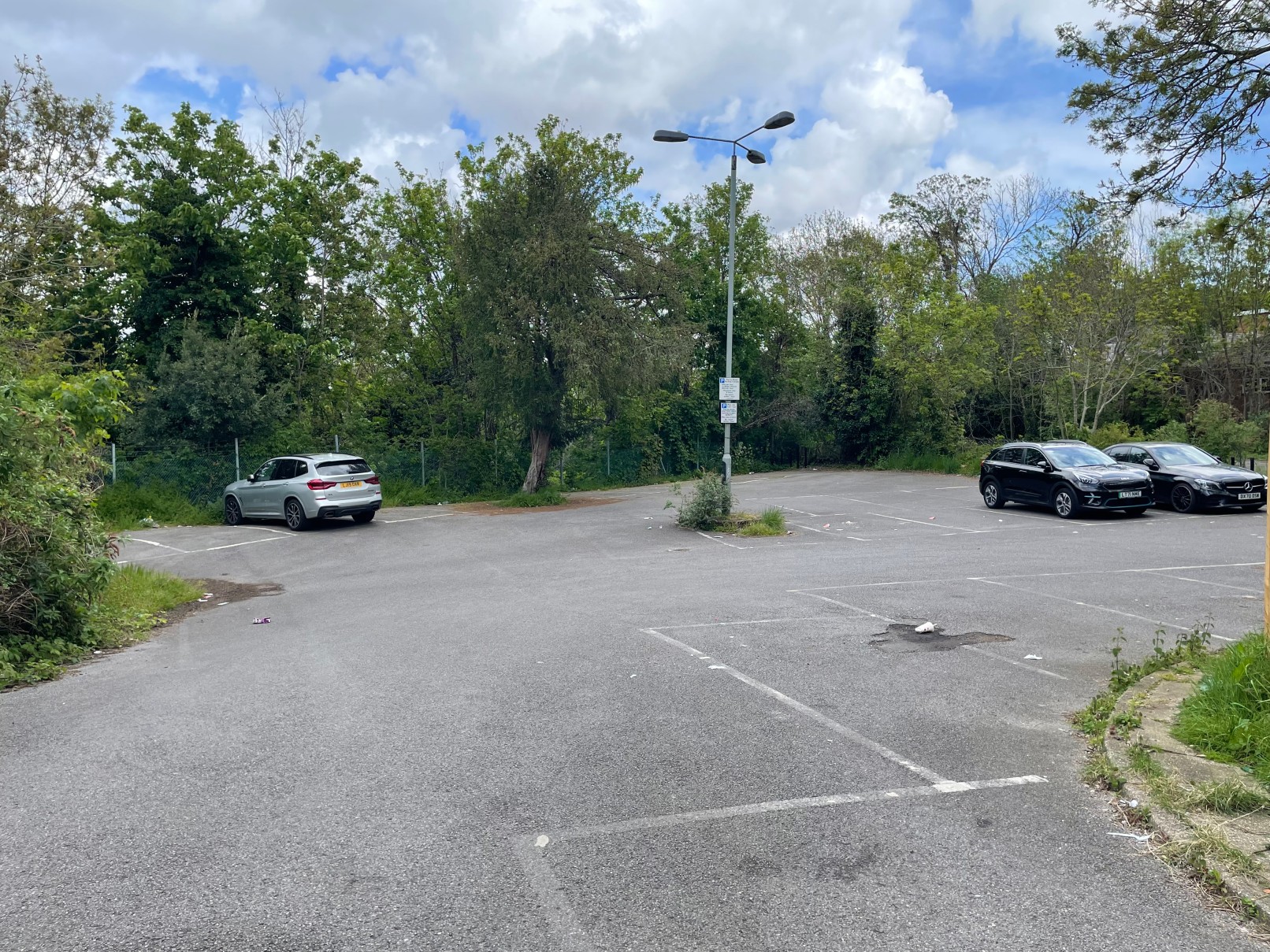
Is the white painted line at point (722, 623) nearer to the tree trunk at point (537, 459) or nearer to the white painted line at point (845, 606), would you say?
the white painted line at point (845, 606)

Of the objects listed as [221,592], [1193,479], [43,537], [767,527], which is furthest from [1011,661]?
[1193,479]

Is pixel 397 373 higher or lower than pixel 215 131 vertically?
lower

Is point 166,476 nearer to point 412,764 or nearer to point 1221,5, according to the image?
point 412,764

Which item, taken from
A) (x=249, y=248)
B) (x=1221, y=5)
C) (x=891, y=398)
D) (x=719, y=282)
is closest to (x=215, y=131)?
(x=249, y=248)

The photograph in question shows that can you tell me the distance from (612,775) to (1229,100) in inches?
283

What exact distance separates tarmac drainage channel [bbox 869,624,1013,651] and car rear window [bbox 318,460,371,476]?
49.6 ft

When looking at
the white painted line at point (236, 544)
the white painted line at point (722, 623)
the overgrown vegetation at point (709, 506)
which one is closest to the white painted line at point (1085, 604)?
the white painted line at point (722, 623)

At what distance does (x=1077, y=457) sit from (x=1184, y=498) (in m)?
2.21

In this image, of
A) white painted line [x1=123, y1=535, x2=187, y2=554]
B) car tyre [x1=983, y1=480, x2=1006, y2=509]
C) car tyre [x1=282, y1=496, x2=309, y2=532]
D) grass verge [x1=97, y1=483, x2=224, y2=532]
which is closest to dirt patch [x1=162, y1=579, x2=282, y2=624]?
white painted line [x1=123, y1=535, x2=187, y2=554]

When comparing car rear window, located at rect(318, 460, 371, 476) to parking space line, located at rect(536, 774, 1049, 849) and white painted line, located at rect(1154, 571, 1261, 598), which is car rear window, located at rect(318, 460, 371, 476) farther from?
parking space line, located at rect(536, 774, 1049, 849)

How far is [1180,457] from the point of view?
2083cm

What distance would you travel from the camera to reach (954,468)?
34.4m

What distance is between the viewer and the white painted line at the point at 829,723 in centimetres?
521

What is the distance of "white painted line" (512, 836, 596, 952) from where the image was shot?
3.45 m
